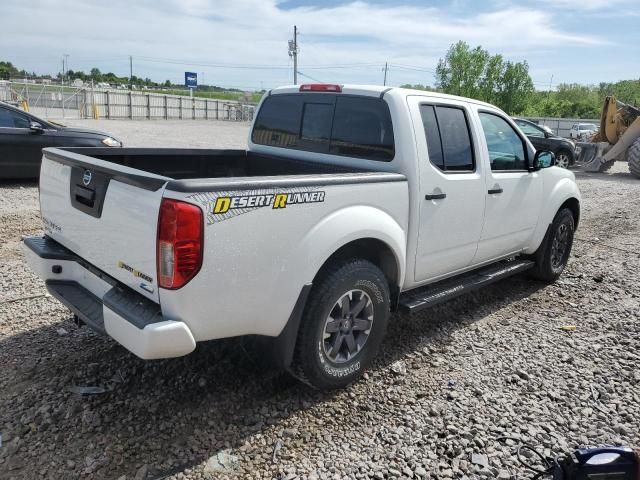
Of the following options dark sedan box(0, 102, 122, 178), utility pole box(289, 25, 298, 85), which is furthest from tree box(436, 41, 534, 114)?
dark sedan box(0, 102, 122, 178)

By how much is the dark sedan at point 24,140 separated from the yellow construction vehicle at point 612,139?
50.3ft

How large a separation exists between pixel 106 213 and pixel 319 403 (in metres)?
1.73

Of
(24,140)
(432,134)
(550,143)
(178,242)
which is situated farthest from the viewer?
(550,143)

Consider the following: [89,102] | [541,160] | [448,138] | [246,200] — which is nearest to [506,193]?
[541,160]

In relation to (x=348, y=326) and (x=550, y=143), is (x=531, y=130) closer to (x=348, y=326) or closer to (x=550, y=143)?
(x=550, y=143)

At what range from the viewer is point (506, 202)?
4762mm

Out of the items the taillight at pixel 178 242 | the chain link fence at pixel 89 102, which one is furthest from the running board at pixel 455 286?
the chain link fence at pixel 89 102

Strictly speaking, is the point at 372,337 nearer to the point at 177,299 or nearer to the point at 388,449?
the point at 388,449

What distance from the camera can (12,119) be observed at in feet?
31.3

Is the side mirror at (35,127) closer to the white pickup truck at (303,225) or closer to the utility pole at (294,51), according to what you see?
the white pickup truck at (303,225)

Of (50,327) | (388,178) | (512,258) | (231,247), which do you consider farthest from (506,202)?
(50,327)

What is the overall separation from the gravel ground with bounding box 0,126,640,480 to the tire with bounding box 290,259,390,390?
0.21 meters

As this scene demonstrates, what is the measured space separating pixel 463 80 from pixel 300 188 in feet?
180

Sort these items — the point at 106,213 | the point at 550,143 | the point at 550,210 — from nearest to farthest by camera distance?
the point at 106,213
the point at 550,210
the point at 550,143
